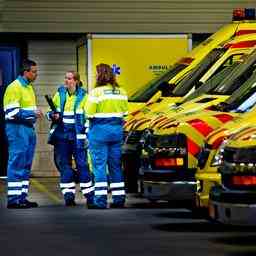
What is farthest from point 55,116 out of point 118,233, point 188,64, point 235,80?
point 118,233

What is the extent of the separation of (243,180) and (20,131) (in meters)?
5.55

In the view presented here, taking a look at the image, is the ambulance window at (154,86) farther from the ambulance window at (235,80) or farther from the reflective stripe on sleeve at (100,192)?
the ambulance window at (235,80)

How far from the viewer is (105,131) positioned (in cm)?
1311

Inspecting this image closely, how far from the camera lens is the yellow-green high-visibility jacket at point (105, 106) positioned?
13.1 metres

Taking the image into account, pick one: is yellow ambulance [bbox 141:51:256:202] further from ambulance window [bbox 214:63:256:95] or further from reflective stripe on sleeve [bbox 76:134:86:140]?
reflective stripe on sleeve [bbox 76:134:86:140]

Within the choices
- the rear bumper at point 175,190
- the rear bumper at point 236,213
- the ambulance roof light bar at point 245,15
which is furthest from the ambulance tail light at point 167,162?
the ambulance roof light bar at point 245,15

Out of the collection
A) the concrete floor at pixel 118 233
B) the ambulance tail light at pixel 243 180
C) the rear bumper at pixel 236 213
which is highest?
the ambulance tail light at pixel 243 180

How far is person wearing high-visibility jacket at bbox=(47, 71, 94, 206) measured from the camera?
1380cm

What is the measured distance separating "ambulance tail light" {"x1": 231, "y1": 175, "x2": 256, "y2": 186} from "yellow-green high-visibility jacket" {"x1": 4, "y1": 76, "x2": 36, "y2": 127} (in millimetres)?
5319

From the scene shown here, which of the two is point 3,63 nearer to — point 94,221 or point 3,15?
point 3,15

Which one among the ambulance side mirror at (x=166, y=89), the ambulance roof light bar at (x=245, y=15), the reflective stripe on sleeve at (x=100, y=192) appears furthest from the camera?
the ambulance roof light bar at (x=245, y=15)

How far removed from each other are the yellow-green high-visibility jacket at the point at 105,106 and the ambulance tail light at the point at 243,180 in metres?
4.57

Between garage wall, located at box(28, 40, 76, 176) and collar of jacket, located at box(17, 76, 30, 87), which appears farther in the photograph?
garage wall, located at box(28, 40, 76, 176)

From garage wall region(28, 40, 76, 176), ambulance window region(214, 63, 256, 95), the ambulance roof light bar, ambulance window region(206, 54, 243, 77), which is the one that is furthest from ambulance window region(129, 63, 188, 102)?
garage wall region(28, 40, 76, 176)
